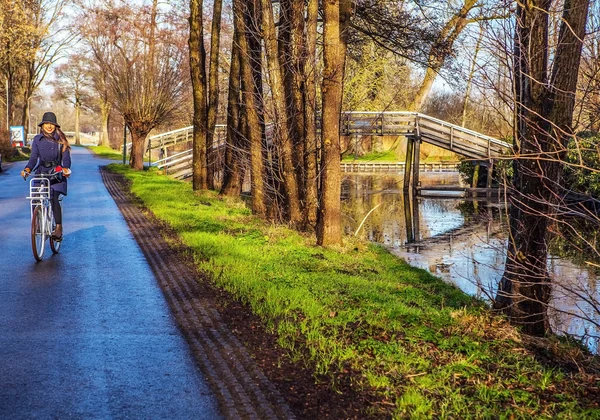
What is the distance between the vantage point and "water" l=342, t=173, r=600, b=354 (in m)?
8.65

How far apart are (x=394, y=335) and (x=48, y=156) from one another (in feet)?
21.7

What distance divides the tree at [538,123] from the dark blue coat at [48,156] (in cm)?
689

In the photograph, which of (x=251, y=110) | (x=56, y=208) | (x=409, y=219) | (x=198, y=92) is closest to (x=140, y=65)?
(x=198, y=92)

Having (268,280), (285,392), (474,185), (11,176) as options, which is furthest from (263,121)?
(474,185)

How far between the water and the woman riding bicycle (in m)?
6.52

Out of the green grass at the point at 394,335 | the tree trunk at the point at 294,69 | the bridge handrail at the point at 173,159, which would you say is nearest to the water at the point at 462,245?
the green grass at the point at 394,335

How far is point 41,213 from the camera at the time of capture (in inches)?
398

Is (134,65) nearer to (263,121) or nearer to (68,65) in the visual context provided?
(263,121)

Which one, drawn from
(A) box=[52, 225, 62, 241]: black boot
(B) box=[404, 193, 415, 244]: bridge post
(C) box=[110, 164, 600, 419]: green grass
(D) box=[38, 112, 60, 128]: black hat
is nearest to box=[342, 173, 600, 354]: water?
(B) box=[404, 193, 415, 244]: bridge post

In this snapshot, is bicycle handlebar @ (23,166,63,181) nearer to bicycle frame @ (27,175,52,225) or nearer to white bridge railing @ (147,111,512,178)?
bicycle frame @ (27,175,52,225)

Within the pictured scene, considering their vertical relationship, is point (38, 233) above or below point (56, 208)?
below

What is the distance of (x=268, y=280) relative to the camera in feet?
29.2

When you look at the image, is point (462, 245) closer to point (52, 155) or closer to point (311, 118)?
point (311, 118)

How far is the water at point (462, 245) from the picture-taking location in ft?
28.4
